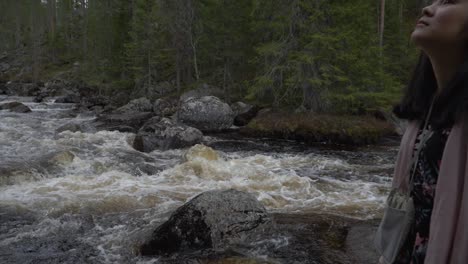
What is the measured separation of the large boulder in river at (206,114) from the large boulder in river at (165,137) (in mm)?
3215

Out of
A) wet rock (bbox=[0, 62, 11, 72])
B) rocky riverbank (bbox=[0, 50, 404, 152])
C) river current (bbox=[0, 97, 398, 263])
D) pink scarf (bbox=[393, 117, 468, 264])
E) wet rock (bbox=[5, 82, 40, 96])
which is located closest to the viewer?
pink scarf (bbox=[393, 117, 468, 264])

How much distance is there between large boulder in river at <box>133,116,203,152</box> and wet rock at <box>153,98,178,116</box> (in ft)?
24.7

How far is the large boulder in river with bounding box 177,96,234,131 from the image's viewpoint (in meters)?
18.0

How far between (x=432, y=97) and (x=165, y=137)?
1257 centimetres

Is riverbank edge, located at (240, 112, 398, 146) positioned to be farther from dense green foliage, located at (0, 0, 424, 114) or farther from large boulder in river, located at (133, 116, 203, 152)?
large boulder in river, located at (133, 116, 203, 152)

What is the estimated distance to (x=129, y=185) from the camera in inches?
368

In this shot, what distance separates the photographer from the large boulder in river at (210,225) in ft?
19.6

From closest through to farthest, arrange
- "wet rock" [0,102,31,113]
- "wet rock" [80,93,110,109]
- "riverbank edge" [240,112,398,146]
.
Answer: "riverbank edge" [240,112,398,146], "wet rock" [0,102,31,113], "wet rock" [80,93,110,109]

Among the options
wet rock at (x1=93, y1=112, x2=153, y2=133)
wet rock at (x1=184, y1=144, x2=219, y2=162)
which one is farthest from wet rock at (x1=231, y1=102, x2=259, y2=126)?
wet rock at (x1=184, y1=144, x2=219, y2=162)

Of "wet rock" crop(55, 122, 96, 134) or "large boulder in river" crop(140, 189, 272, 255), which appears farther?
"wet rock" crop(55, 122, 96, 134)

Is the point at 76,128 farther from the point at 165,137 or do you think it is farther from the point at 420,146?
the point at 420,146

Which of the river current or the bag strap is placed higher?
the bag strap

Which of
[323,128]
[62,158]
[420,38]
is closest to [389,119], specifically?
[323,128]

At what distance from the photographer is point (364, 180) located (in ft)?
33.0
